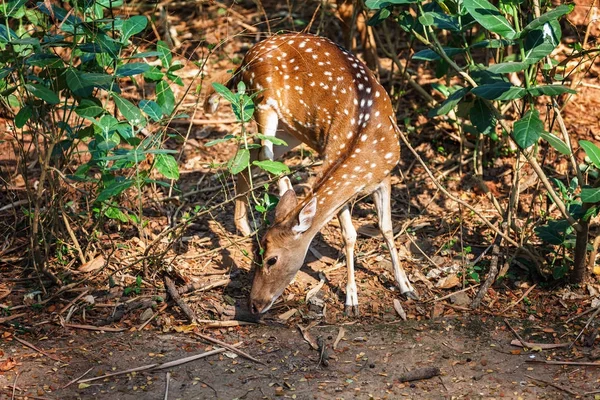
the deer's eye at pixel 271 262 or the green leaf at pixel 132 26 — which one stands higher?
the green leaf at pixel 132 26

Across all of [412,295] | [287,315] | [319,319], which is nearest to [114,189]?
[287,315]

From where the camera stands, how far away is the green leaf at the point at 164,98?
5.51 m

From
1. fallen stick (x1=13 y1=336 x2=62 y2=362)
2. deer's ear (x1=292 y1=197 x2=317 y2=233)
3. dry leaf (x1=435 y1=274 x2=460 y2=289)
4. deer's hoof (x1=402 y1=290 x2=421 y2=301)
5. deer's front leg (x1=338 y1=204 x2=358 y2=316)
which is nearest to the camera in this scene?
fallen stick (x1=13 y1=336 x2=62 y2=362)

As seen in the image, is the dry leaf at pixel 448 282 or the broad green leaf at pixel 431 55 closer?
the broad green leaf at pixel 431 55

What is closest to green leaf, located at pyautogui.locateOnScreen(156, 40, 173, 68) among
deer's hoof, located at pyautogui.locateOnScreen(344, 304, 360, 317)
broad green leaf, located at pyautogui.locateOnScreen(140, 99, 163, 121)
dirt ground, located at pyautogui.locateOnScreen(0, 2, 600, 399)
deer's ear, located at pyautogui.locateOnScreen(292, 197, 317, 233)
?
dirt ground, located at pyautogui.locateOnScreen(0, 2, 600, 399)

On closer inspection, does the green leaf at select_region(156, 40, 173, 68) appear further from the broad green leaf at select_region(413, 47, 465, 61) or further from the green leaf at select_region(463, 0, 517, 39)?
the green leaf at select_region(463, 0, 517, 39)

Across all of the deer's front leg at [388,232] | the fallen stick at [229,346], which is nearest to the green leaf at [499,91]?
the deer's front leg at [388,232]

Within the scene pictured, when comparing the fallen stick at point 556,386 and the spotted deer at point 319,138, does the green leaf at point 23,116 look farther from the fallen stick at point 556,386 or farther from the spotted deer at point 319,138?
the fallen stick at point 556,386

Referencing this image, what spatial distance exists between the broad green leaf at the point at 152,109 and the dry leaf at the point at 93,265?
1.38m

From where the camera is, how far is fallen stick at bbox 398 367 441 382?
16.2 ft

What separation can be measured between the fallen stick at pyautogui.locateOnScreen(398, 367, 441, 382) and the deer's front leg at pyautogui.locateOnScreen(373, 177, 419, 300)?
1022mm

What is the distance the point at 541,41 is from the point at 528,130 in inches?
22.2

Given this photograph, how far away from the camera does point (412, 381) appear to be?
4945mm

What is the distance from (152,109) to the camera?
17.4ft
